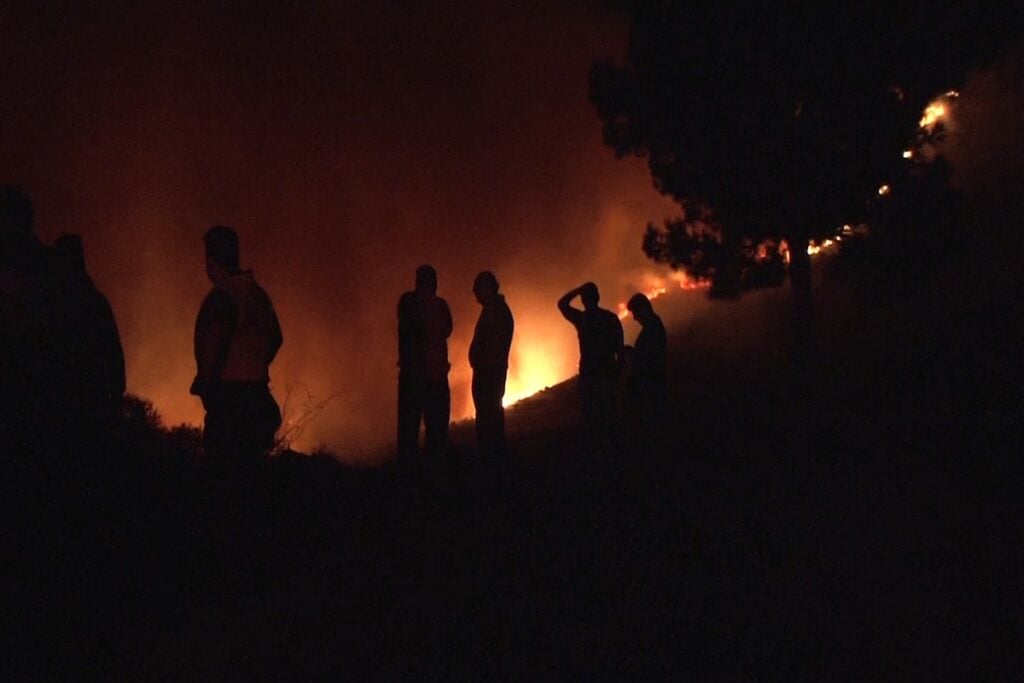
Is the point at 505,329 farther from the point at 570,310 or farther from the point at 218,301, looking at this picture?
the point at 218,301

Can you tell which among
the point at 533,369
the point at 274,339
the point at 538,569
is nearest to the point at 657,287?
the point at 533,369

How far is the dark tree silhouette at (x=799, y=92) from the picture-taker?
474 inches

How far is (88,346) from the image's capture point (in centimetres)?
462

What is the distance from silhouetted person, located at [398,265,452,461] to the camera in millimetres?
7945

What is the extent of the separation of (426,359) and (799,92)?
23.5 ft

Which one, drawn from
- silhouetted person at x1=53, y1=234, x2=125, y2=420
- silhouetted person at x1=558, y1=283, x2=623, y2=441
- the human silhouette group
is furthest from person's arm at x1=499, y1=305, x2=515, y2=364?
silhouetted person at x1=53, y1=234, x2=125, y2=420

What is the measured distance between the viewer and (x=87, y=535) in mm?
A: 4645

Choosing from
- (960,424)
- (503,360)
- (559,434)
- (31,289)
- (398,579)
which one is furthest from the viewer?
(559,434)

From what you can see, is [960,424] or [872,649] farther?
[960,424]

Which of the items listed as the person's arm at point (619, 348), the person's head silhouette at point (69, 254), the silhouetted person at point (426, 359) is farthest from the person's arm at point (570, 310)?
the person's head silhouette at point (69, 254)

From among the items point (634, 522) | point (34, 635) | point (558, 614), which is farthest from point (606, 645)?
point (34, 635)

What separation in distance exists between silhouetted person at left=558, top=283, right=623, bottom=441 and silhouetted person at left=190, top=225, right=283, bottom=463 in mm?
3403

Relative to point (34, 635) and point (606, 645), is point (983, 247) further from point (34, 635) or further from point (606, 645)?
point (34, 635)

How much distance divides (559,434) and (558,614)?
7.18m
